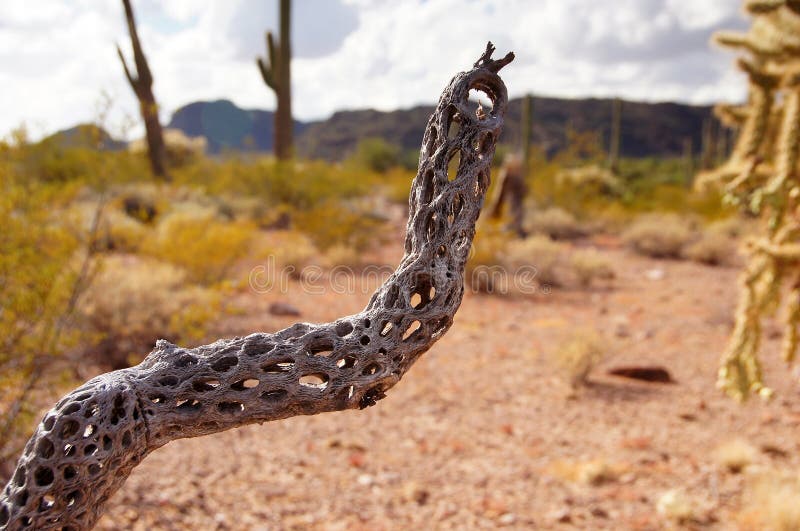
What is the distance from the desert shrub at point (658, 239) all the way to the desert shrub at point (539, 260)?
2841 millimetres

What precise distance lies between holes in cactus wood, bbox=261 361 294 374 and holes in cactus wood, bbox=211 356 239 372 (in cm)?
7

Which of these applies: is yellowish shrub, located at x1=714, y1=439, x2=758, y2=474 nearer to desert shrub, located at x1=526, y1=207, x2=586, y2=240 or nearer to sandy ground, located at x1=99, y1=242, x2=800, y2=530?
sandy ground, located at x1=99, y1=242, x2=800, y2=530

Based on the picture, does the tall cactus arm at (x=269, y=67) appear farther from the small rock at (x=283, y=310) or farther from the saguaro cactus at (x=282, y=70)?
the small rock at (x=283, y=310)

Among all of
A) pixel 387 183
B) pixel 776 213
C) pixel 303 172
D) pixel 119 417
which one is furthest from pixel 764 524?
pixel 387 183

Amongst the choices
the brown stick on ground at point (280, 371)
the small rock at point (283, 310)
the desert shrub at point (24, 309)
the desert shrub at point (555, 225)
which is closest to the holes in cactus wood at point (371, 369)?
the brown stick on ground at point (280, 371)

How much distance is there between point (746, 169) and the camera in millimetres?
4641

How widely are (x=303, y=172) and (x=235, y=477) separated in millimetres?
10623

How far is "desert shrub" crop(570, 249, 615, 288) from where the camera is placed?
10359mm

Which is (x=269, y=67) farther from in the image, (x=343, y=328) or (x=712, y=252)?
(x=343, y=328)

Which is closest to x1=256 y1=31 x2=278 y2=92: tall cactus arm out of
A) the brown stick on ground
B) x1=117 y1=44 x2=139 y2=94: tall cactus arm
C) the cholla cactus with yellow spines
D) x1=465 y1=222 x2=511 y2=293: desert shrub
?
x1=117 y1=44 x2=139 y2=94: tall cactus arm

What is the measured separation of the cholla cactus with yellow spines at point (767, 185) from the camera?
4.28m

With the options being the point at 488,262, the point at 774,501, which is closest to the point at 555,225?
the point at 488,262

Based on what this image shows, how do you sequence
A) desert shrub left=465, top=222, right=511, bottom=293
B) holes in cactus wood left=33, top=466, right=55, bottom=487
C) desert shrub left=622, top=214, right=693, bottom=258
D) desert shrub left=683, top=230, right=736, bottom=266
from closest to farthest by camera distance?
holes in cactus wood left=33, top=466, right=55, bottom=487 < desert shrub left=465, top=222, right=511, bottom=293 < desert shrub left=683, top=230, right=736, bottom=266 < desert shrub left=622, top=214, right=693, bottom=258

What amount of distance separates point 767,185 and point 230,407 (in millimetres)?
4065
